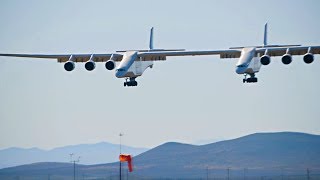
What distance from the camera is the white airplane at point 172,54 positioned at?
2847 inches

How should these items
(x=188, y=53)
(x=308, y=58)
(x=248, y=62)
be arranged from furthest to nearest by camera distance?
(x=188, y=53)
(x=308, y=58)
(x=248, y=62)

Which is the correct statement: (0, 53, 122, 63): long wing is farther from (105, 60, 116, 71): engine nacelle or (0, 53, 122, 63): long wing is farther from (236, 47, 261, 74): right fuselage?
(236, 47, 261, 74): right fuselage

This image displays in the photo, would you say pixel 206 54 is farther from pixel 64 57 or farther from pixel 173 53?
pixel 64 57

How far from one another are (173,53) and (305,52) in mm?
12302

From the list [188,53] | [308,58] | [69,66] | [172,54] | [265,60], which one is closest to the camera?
[265,60]

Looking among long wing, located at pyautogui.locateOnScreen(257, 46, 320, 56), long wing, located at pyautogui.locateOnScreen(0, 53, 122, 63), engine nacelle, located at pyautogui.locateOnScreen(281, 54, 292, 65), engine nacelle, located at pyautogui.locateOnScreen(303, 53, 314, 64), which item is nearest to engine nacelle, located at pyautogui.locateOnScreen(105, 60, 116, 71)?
long wing, located at pyautogui.locateOnScreen(0, 53, 122, 63)

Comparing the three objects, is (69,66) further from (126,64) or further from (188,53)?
(188,53)

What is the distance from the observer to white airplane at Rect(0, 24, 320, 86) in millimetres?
72312

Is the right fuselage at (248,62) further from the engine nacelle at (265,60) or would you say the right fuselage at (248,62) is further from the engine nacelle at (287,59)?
the engine nacelle at (287,59)

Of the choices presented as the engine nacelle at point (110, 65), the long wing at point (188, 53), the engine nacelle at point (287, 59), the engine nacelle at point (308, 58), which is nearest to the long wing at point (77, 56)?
the long wing at point (188, 53)

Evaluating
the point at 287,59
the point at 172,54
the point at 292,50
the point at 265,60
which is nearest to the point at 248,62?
the point at 265,60

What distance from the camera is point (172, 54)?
80312 mm

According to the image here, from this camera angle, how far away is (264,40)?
8962 cm

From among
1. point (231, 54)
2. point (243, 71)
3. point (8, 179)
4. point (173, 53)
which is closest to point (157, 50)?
point (173, 53)
